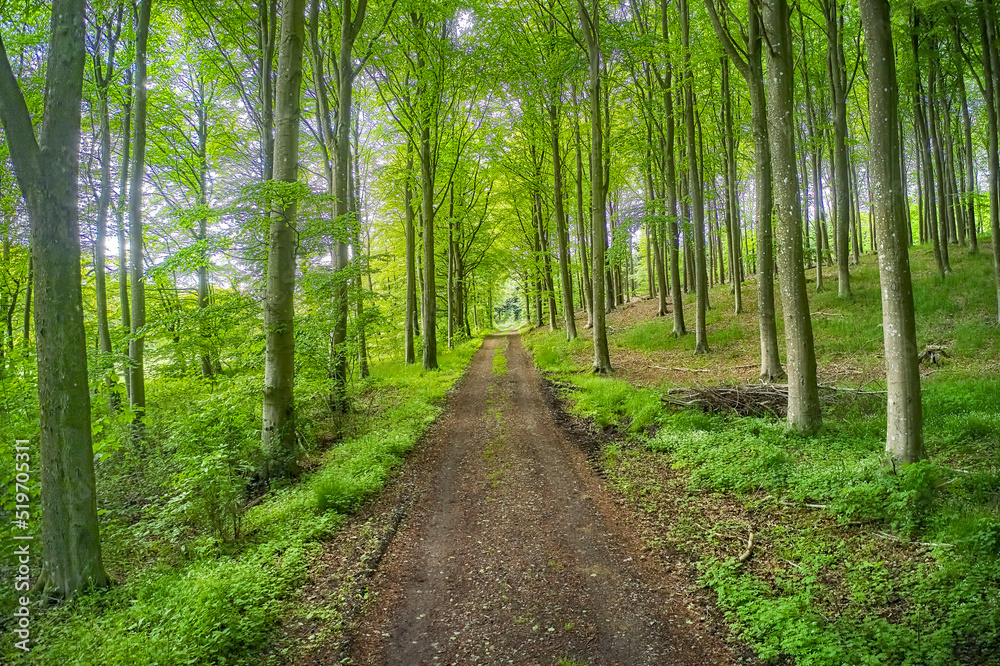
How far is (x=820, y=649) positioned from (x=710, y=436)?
14.0ft

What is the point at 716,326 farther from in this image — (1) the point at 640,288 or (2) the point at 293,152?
(1) the point at 640,288

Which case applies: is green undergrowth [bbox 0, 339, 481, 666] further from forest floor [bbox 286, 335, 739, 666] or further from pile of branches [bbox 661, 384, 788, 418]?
pile of branches [bbox 661, 384, 788, 418]

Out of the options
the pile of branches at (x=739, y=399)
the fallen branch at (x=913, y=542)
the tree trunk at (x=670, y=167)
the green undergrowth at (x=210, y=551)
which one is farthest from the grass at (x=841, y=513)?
the tree trunk at (x=670, y=167)

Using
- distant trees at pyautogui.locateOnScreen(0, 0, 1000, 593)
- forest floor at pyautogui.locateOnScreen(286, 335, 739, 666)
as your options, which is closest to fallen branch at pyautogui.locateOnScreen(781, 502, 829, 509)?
distant trees at pyautogui.locateOnScreen(0, 0, 1000, 593)

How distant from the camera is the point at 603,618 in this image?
3963mm

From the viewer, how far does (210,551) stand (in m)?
5.15

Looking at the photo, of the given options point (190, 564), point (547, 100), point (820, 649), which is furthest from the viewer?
point (547, 100)

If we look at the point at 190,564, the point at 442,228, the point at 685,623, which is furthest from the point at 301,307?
the point at 442,228

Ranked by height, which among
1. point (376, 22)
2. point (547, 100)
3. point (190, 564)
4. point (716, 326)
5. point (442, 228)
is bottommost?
point (190, 564)

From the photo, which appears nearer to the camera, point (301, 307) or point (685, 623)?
point (685, 623)

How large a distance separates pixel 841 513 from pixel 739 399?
12.8 ft

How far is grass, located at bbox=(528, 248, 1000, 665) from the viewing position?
132 inches

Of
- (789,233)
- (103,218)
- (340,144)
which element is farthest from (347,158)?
(789,233)

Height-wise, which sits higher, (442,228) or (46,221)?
(442,228)
